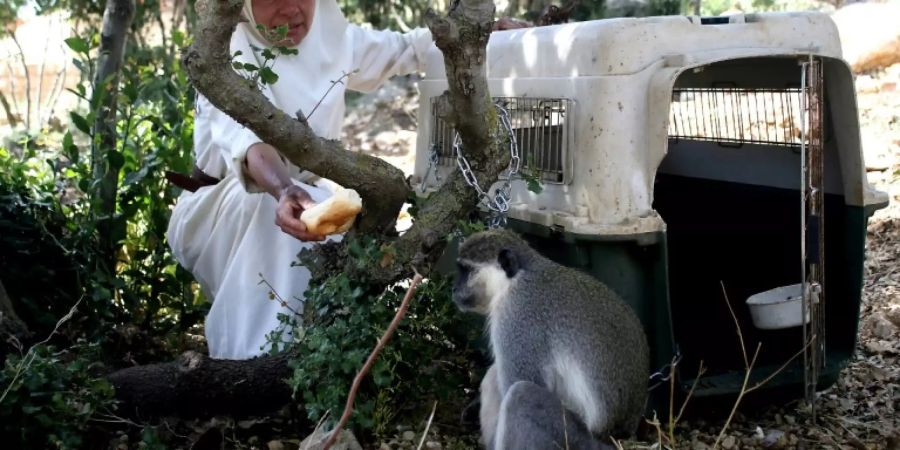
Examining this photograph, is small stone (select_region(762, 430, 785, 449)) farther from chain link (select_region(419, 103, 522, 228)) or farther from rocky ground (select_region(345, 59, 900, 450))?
chain link (select_region(419, 103, 522, 228))

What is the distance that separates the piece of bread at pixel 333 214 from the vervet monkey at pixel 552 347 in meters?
0.39

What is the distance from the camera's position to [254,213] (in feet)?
12.9

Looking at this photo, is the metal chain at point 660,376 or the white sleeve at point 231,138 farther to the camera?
the white sleeve at point 231,138

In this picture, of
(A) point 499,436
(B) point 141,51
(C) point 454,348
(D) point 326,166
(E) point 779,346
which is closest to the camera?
(A) point 499,436

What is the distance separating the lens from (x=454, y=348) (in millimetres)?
3592

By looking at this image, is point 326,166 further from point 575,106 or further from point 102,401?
point 102,401

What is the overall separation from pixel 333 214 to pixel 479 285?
52cm

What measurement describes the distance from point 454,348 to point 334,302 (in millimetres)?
546

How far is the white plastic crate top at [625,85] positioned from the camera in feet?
10.4

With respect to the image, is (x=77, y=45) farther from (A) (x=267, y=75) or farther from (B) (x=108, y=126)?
(A) (x=267, y=75)

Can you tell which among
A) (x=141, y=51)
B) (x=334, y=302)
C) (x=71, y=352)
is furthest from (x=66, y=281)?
(x=141, y=51)

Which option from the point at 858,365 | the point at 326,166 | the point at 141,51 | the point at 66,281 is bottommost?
the point at 858,365

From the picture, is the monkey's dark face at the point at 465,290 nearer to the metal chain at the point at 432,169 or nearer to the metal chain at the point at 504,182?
the metal chain at the point at 504,182

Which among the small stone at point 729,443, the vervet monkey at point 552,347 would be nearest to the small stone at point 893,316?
the small stone at point 729,443
